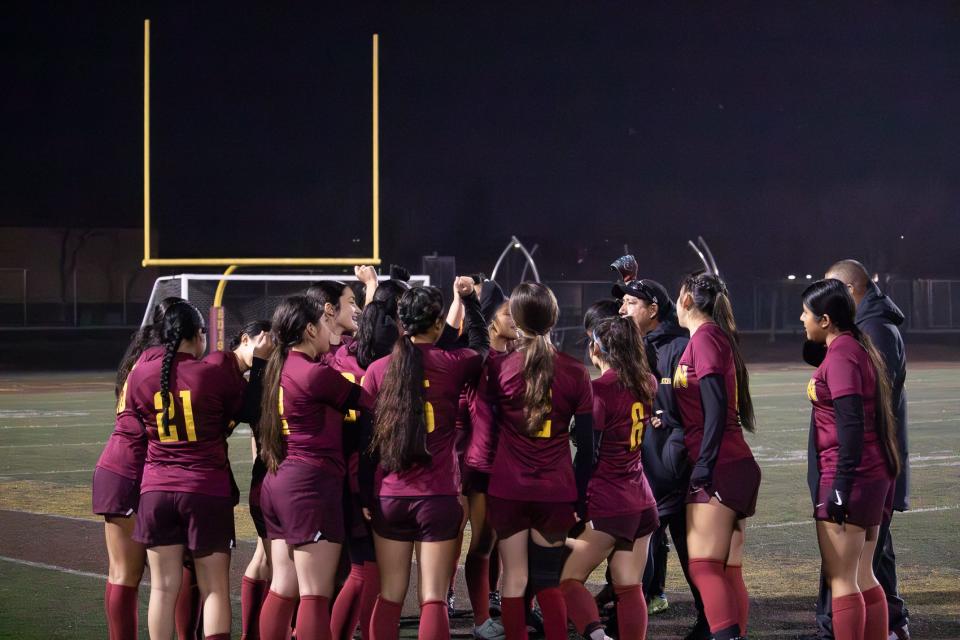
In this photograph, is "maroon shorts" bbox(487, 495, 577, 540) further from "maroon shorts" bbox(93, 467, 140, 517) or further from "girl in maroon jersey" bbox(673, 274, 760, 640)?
"maroon shorts" bbox(93, 467, 140, 517)

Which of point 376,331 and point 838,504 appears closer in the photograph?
point 838,504

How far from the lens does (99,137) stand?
4797cm

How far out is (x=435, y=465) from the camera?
15.8 ft

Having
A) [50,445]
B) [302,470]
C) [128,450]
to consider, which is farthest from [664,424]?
[50,445]

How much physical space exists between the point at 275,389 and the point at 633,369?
1597 mm

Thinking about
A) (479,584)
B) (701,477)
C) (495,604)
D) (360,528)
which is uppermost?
(701,477)

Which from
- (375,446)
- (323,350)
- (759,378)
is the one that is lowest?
(759,378)

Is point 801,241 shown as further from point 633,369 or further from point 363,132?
point 633,369

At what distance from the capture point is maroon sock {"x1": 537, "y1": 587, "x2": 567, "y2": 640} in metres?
5.02

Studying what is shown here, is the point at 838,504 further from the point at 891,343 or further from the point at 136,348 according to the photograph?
the point at 136,348

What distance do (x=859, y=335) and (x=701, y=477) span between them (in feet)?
3.07

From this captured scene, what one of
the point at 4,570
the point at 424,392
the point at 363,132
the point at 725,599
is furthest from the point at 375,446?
the point at 363,132

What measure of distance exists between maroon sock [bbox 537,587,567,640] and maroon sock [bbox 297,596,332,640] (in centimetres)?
94

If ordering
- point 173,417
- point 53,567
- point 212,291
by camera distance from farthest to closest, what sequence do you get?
1. point 212,291
2. point 53,567
3. point 173,417
